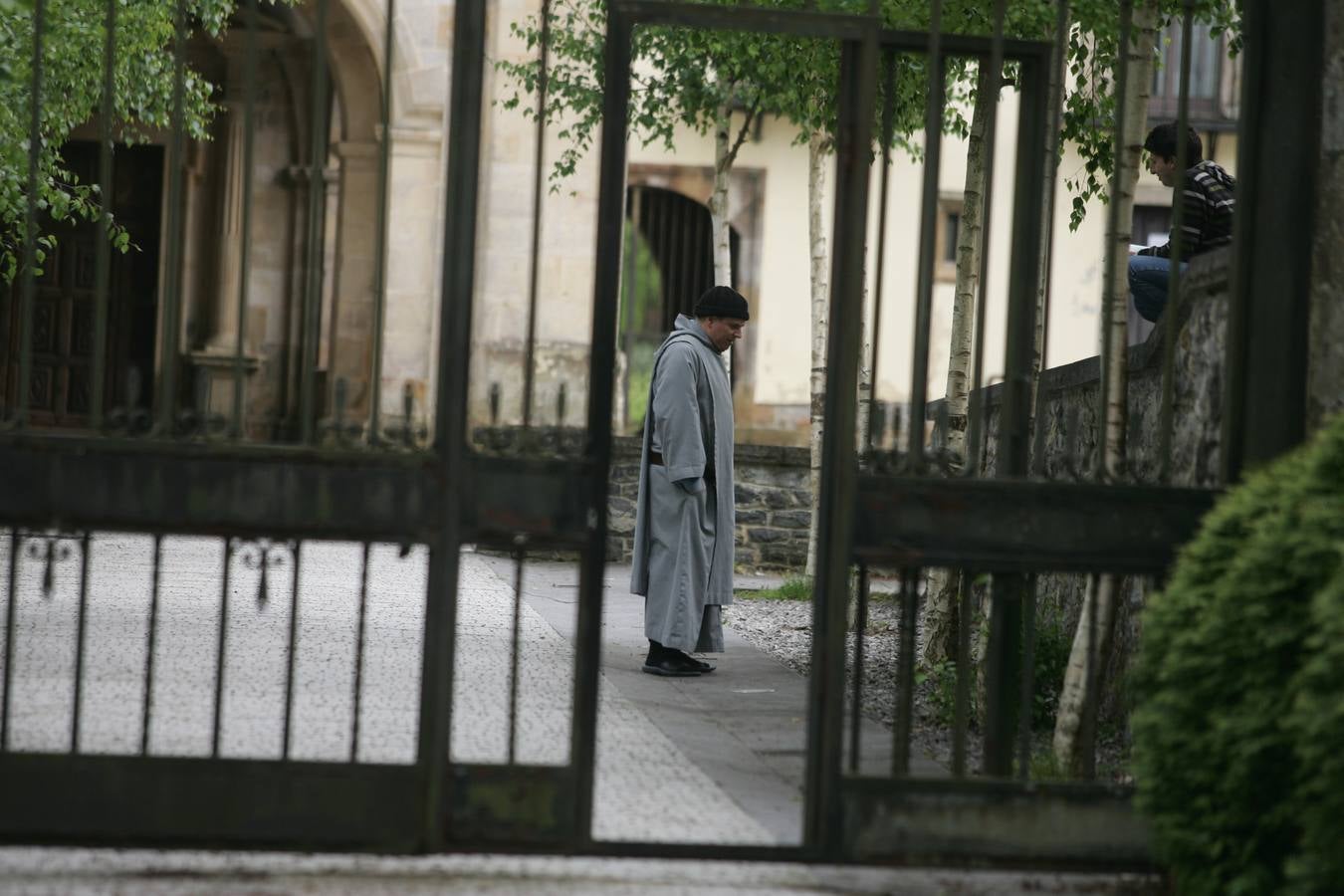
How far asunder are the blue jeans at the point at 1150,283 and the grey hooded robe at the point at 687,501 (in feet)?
6.65

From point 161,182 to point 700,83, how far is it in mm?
8661

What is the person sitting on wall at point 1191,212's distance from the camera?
6.65 metres

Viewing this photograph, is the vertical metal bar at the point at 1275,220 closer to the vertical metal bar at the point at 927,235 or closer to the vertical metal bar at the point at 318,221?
the vertical metal bar at the point at 927,235

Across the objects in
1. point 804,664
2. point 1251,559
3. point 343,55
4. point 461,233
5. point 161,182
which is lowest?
point 804,664

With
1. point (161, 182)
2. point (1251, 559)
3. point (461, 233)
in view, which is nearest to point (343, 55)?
point (161, 182)

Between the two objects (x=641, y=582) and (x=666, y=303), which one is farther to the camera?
(x=666, y=303)

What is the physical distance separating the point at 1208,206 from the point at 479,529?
365 cm

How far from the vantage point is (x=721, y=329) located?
27.6 ft

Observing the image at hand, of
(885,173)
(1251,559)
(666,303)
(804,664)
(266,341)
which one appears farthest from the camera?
(666,303)

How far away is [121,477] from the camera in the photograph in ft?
13.8

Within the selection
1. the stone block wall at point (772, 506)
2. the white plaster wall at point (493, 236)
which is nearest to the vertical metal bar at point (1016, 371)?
the white plaster wall at point (493, 236)

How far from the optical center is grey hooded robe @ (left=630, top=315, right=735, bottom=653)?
8148mm

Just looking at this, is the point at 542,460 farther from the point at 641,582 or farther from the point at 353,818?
the point at 641,582

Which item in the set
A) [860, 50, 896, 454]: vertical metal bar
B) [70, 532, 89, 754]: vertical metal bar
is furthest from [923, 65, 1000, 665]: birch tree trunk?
[70, 532, 89, 754]: vertical metal bar
